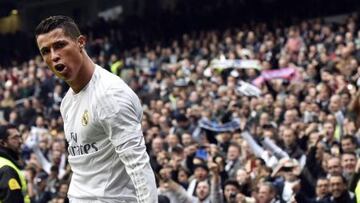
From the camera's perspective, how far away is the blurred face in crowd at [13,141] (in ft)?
20.7

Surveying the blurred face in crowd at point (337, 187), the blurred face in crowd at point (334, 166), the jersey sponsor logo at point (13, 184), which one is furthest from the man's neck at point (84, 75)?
the blurred face in crowd at point (334, 166)

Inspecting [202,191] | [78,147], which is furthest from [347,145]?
[78,147]

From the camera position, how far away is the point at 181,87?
16578mm

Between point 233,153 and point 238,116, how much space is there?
99.5 inches

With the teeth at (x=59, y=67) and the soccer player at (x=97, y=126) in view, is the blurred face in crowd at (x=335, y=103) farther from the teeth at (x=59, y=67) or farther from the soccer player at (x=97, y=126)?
the teeth at (x=59, y=67)

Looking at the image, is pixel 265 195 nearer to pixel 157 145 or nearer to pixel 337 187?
pixel 337 187

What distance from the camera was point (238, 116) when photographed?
13.1 m

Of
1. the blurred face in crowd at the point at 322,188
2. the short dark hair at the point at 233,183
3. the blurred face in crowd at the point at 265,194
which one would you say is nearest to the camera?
the blurred face in crowd at the point at 265,194

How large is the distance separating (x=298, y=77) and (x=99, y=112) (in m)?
10.6

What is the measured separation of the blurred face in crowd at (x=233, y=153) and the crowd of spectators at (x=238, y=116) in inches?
0.5

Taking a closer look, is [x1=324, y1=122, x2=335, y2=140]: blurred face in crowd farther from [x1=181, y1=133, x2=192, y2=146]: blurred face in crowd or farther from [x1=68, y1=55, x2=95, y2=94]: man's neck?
[x1=68, y1=55, x2=95, y2=94]: man's neck

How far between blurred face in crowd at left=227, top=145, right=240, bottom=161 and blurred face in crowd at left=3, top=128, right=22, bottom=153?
174 inches

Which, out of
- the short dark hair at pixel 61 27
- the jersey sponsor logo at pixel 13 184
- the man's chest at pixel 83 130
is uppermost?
the short dark hair at pixel 61 27

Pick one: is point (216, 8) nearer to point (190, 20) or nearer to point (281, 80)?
point (190, 20)
